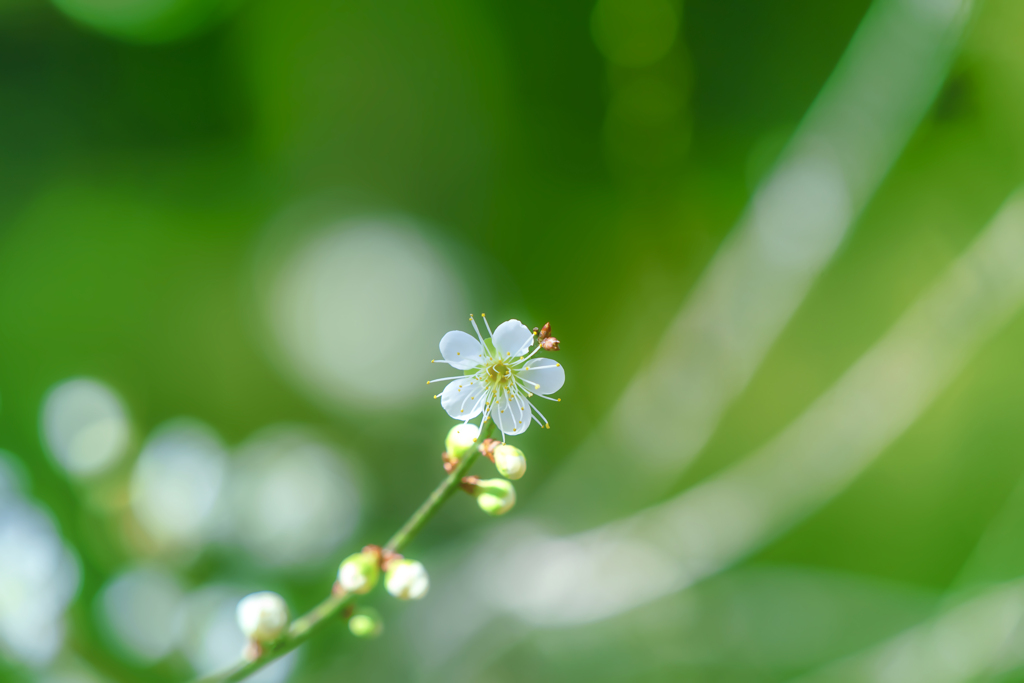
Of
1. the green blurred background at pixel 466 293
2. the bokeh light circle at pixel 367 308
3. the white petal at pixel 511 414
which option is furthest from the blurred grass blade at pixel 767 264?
the white petal at pixel 511 414

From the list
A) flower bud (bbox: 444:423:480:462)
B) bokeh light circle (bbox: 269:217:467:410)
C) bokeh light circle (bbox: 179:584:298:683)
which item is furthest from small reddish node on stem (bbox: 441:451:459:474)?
A: bokeh light circle (bbox: 269:217:467:410)

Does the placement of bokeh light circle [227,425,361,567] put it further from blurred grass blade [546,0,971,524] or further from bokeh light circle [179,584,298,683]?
blurred grass blade [546,0,971,524]

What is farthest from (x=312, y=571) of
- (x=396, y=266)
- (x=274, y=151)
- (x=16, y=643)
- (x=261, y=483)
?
(x=274, y=151)

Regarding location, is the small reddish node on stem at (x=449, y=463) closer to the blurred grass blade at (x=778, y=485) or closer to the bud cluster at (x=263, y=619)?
the bud cluster at (x=263, y=619)

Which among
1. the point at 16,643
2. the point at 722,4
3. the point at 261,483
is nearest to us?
the point at 16,643

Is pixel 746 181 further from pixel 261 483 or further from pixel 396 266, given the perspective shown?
pixel 261 483

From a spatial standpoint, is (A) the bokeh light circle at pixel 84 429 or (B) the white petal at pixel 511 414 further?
(A) the bokeh light circle at pixel 84 429

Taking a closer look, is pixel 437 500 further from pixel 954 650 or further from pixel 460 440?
pixel 954 650
